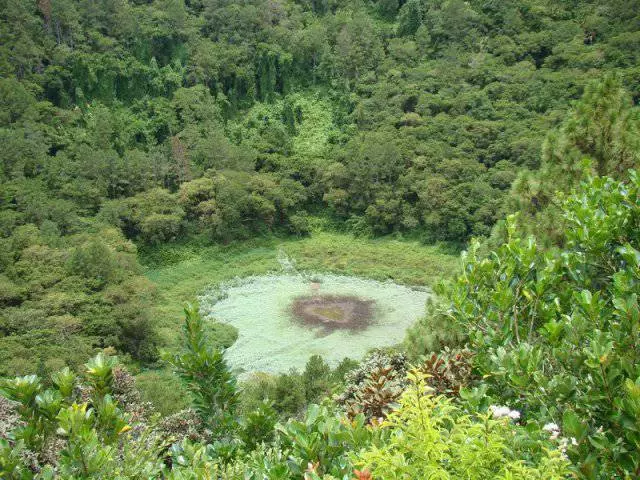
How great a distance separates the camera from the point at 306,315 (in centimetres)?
2027

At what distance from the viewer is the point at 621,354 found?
271 centimetres

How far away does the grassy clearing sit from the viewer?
77.2ft

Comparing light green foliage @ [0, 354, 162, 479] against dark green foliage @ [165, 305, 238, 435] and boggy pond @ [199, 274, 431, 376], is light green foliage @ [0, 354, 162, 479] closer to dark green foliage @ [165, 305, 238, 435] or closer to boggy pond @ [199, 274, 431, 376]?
dark green foliage @ [165, 305, 238, 435]

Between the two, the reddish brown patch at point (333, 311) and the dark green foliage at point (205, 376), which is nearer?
the dark green foliage at point (205, 376)

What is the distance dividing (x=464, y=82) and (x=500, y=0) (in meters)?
10.8

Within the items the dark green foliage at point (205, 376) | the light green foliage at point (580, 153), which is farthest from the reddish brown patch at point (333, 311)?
the dark green foliage at point (205, 376)

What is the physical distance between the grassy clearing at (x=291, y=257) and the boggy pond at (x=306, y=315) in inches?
32.2

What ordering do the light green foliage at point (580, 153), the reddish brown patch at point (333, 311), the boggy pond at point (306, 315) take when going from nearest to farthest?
the light green foliage at point (580, 153) → the boggy pond at point (306, 315) → the reddish brown patch at point (333, 311)

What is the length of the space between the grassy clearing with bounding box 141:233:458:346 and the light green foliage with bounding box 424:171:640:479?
19.0 m

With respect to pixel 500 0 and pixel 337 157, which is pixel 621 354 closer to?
pixel 337 157

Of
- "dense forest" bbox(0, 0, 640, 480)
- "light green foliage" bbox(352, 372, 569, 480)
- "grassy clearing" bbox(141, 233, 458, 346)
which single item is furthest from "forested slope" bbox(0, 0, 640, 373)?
"light green foliage" bbox(352, 372, 569, 480)

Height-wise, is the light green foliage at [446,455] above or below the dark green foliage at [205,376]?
above

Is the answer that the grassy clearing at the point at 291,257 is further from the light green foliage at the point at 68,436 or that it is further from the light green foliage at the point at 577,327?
the light green foliage at the point at 577,327

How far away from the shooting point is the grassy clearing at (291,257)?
77.2 ft
